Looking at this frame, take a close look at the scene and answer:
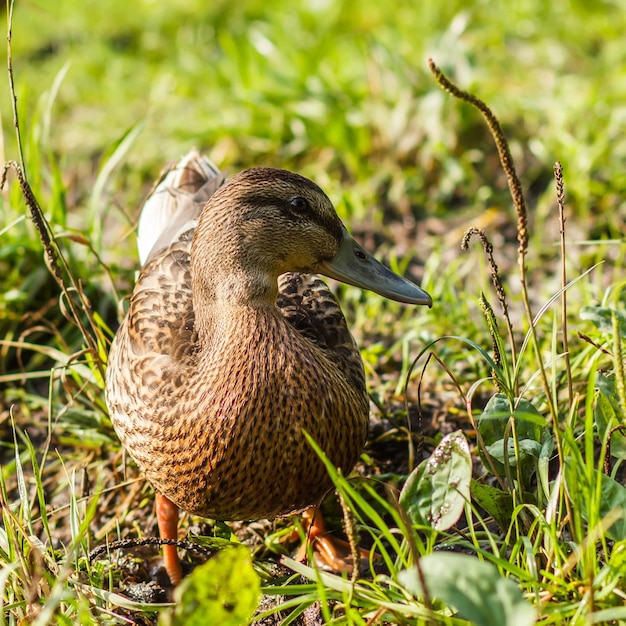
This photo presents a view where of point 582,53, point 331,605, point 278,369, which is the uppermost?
point 582,53

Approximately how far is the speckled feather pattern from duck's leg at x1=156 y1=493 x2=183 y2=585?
0.18m

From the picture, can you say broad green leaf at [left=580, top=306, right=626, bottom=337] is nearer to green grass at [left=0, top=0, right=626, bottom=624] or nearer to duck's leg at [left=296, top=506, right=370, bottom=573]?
green grass at [left=0, top=0, right=626, bottom=624]

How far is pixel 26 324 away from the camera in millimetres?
3721

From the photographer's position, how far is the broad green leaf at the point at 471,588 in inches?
65.4

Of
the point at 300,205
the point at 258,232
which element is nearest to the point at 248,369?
the point at 258,232

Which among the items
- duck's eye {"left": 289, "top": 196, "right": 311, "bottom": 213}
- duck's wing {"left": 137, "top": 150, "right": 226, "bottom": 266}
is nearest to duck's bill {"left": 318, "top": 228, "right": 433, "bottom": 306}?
duck's eye {"left": 289, "top": 196, "right": 311, "bottom": 213}

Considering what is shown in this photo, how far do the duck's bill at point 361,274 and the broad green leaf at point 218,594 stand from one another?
104 centimetres

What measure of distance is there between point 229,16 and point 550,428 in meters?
4.81

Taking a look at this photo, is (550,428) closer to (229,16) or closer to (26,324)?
(26,324)

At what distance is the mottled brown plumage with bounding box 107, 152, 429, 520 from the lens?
2.38 meters

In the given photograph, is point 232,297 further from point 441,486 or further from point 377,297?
point 377,297

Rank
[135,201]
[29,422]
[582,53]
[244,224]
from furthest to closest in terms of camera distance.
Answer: [582,53]
[135,201]
[29,422]
[244,224]

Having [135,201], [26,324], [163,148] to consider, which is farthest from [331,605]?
[163,148]

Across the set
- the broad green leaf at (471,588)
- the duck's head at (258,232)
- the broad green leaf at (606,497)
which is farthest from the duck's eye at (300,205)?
the broad green leaf at (471,588)
